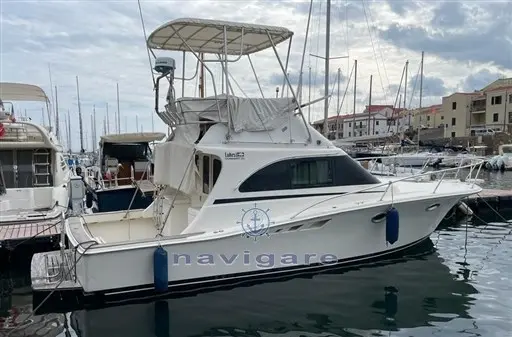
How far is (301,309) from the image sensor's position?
275 inches

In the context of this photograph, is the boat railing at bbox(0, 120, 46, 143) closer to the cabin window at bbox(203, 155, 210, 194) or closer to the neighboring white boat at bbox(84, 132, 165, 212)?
the neighboring white boat at bbox(84, 132, 165, 212)

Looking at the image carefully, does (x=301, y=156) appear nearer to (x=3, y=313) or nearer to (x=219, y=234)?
(x=219, y=234)

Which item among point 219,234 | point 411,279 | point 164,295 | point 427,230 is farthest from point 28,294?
point 427,230

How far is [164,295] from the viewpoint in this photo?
23.7 ft

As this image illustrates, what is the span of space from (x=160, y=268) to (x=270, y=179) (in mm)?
2360

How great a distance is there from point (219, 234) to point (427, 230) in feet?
15.2

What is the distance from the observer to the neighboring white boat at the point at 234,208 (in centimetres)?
686

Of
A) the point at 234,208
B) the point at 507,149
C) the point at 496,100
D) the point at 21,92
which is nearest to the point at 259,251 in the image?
the point at 234,208

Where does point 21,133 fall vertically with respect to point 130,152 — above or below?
above

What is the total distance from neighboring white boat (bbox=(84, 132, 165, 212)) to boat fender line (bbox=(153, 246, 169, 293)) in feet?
20.9

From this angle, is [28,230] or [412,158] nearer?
[28,230]

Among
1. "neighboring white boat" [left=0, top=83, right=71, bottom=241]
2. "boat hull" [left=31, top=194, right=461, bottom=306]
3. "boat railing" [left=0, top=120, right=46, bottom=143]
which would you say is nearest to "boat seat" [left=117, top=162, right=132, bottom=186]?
"neighboring white boat" [left=0, top=83, right=71, bottom=241]

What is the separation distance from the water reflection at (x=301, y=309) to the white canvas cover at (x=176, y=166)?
79.6 inches

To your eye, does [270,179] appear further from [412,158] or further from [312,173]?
[412,158]
